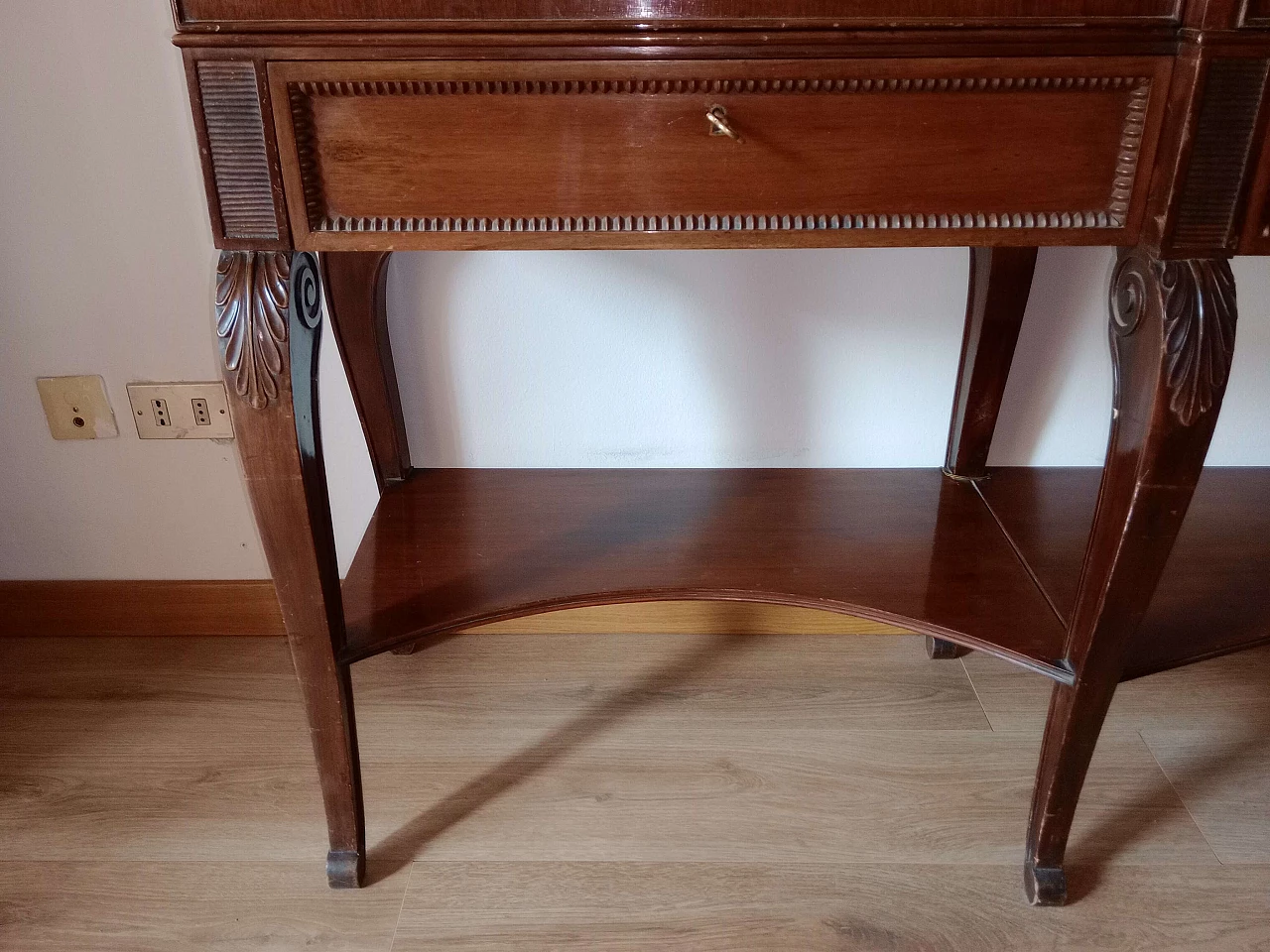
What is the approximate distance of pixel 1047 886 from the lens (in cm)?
96

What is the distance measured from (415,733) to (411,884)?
0.74ft

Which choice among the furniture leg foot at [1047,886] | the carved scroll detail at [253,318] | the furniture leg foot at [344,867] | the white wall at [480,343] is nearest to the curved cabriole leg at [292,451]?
the carved scroll detail at [253,318]

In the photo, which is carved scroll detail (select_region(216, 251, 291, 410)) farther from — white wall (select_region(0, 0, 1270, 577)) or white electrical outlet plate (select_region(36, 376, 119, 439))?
white electrical outlet plate (select_region(36, 376, 119, 439))

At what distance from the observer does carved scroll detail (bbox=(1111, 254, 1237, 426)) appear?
0.70 m

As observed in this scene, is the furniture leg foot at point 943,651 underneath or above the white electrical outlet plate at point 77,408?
underneath

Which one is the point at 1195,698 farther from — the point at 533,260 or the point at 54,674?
the point at 54,674

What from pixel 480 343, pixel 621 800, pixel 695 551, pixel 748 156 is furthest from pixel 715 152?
pixel 621 800

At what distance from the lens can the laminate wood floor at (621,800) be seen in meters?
0.96

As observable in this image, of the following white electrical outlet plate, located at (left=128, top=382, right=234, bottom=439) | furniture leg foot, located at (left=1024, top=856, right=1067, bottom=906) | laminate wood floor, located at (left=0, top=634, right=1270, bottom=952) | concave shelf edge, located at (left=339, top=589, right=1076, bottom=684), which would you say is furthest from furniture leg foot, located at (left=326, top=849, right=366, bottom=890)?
furniture leg foot, located at (left=1024, top=856, right=1067, bottom=906)

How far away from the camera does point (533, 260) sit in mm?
1157

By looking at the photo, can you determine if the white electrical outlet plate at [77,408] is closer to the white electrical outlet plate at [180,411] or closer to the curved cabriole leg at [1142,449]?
the white electrical outlet plate at [180,411]

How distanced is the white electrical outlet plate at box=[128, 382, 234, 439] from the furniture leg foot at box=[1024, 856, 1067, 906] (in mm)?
1054

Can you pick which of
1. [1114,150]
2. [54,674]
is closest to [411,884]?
[54,674]

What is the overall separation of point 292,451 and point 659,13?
16.7 inches
